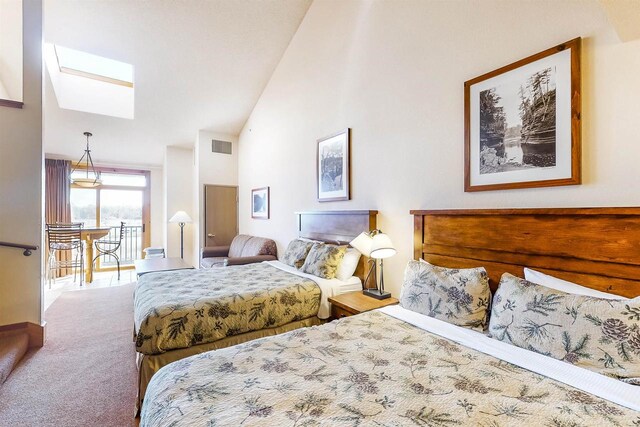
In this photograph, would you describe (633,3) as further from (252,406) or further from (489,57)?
(252,406)

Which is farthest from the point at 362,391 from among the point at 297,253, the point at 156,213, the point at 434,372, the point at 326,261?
the point at 156,213

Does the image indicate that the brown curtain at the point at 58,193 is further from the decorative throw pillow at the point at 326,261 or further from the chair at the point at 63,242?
the decorative throw pillow at the point at 326,261

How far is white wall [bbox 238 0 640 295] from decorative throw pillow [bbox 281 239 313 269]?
0.54 m

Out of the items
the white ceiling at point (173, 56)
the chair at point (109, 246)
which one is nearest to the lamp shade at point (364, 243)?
the white ceiling at point (173, 56)

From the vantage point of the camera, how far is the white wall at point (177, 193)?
6000 millimetres

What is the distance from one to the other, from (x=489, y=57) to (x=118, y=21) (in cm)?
392

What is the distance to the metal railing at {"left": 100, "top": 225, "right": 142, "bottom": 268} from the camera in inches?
260

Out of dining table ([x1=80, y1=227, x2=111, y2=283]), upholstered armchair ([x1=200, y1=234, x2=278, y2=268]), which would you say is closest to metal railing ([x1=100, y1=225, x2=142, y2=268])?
dining table ([x1=80, y1=227, x2=111, y2=283])

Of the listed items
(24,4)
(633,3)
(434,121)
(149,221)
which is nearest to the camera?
(633,3)

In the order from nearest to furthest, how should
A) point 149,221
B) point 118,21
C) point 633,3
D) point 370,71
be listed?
point 633,3 < point 370,71 < point 118,21 < point 149,221

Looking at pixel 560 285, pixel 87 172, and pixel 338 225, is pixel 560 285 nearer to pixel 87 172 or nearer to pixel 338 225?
pixel 338 225

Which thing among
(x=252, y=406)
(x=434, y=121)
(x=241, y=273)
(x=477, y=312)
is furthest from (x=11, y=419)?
(x=434, y=121)

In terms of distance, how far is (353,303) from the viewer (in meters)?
2.31

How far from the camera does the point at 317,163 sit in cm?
355
